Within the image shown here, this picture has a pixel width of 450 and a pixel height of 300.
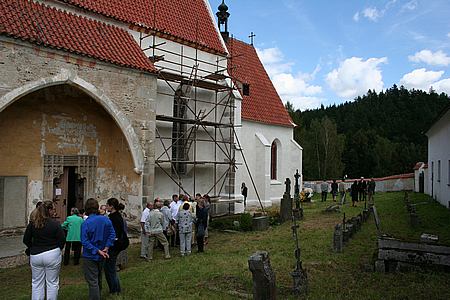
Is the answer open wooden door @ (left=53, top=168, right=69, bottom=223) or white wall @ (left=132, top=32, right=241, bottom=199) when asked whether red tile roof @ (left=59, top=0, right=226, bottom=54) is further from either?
open wooden door @ (left=53, top=168, right=69, bottom=223)

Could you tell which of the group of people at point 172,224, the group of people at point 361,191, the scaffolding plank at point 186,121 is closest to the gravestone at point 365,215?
the group of people at point 361,191

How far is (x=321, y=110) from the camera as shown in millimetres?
76062

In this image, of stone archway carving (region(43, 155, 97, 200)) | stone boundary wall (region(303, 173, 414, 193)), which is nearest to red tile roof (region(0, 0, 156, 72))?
stone archway carving (region(43, 155, 97, 200))

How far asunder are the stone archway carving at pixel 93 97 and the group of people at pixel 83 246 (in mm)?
5570

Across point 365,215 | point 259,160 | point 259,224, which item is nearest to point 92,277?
point 259,224

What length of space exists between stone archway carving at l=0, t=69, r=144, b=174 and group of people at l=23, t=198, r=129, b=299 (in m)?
5.57

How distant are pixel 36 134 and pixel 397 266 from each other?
1106cm

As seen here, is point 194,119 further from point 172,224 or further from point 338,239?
point 338,239

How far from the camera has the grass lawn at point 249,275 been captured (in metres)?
6.82

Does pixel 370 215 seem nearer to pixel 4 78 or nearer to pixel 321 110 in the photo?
pixel 4 78

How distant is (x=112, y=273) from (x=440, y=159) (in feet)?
63.6

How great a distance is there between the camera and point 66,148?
1361cm

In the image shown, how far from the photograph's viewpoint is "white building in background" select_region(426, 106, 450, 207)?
1848 centimetres

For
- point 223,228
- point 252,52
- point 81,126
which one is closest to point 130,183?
point 81,126
